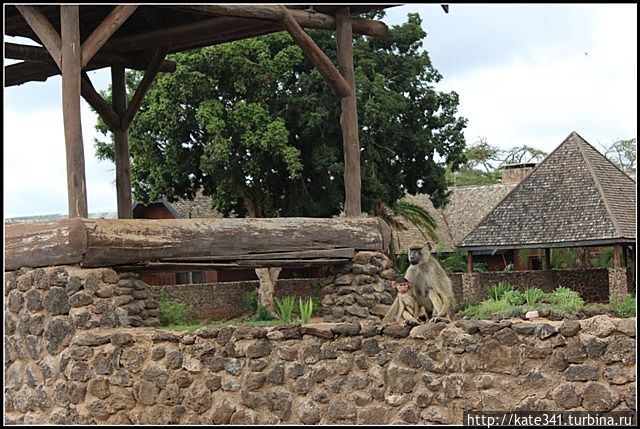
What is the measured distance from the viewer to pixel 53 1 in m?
9.80

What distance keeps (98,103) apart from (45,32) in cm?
310

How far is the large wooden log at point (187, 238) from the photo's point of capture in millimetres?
9547

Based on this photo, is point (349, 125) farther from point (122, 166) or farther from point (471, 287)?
point (471, 287)

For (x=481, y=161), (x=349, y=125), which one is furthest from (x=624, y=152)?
(x=349, y=125)

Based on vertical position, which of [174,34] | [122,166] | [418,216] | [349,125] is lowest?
[418,216]

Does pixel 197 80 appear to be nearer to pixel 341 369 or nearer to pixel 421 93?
pixel 421 93

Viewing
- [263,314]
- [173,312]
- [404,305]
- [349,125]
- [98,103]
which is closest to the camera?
[404,305]

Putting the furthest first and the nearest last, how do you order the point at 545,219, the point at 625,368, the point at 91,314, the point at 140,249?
the point at 545,219 < the point at 140,249 < the point at 91,314 < the point at 625,368

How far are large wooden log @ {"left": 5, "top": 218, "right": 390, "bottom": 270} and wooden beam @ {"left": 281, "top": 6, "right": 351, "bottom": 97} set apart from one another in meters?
1.68

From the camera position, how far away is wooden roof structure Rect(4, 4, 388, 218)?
32.0ft

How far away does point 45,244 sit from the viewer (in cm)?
962

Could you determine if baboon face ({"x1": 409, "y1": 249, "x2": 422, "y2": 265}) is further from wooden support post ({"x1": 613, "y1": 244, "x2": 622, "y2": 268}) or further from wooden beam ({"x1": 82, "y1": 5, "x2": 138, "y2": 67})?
wooden support post ({"x1": 613, "y1": 244, "x2": 622, "y2": 268})

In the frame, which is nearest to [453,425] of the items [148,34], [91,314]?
[91,314]

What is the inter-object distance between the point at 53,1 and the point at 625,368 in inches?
261
